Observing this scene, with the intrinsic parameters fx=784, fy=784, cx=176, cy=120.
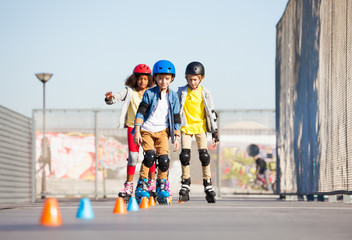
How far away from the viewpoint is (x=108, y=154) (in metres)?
22.1

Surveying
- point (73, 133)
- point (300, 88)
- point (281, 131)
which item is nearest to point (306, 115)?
point (300, 88)

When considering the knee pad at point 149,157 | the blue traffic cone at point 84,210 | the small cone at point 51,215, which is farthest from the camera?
the knee pad at point 149,157

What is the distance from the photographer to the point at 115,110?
22.7 meters

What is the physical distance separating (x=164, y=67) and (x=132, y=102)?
3.87 ft

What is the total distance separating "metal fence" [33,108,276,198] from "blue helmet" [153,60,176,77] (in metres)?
11.8

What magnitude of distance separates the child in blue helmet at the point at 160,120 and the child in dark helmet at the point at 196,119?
29.4 inches

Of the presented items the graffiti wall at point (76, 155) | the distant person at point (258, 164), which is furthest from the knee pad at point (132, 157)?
the distant person at point (258, 164)

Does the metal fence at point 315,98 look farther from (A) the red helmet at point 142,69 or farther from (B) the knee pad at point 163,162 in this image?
(A) the red helmet at point 142,69

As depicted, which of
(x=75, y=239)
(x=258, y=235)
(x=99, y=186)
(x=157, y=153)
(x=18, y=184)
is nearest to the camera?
(x=75, y=239)

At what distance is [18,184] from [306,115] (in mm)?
5764

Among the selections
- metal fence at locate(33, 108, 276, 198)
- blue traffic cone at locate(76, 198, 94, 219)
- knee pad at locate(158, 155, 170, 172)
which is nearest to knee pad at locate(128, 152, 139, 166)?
knee pad at locate(158, 155, 170, 172)

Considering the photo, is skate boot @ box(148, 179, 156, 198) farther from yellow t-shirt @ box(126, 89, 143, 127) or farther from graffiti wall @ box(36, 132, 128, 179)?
graffiti wall @ box(36, 132, 128, 179)

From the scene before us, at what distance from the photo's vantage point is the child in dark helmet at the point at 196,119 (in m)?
10.6

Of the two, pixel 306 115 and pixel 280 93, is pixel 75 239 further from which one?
pixel 280 93
